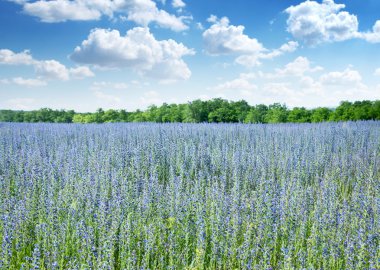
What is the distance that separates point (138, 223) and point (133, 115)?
26.8m

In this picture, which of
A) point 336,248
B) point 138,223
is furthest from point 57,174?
point 336,248

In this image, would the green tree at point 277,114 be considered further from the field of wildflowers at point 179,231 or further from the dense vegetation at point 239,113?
the field of wildflowers at point 179,231

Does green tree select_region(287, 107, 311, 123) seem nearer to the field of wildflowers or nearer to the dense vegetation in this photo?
the dense vegetation

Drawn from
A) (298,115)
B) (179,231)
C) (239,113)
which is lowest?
(179,231)

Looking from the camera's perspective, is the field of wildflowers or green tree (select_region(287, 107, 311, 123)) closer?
the field of wildflowers

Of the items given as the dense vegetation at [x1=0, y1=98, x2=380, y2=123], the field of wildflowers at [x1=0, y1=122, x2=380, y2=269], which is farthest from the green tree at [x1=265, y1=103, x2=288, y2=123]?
the field of wildflowers at [x1=0, y1=122, x2=380, y2=269]

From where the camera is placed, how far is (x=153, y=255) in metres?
3.18

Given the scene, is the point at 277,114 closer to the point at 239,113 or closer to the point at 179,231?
the point at 239,113

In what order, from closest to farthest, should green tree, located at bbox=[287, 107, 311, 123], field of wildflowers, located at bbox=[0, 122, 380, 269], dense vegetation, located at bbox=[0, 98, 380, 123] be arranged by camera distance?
1. field of wildflowers, located at bbox=[0, 122, 380, 269]
2. dense vegetation, located at bbox=[0, 98, 380, 123]
3. green tree, located at bbox=[287, 107, 311, 123]

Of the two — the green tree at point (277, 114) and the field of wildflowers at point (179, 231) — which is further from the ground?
the green tree at point (277, 114)

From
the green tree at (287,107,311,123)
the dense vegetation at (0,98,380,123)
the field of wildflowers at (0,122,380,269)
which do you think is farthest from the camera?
the green tree at (287,107,311,123)

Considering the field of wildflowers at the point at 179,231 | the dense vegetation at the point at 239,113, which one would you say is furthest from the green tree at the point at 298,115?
Result: the field of wildflowers at the point at 179,231

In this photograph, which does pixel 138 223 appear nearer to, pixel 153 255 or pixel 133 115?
pixel 153 255

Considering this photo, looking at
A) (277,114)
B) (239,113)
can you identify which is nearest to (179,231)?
(277,114)
